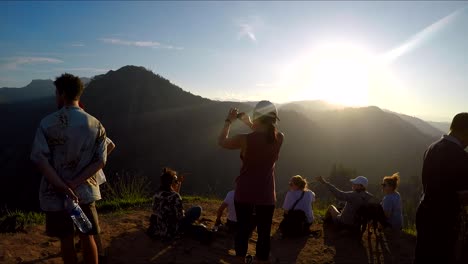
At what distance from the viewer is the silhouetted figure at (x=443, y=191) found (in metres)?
3.41

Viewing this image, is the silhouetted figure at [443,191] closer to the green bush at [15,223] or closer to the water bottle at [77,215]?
the water bottle at [77,215]

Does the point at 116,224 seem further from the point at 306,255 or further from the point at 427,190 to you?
the point at 427,190

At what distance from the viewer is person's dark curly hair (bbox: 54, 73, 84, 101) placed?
134 inches

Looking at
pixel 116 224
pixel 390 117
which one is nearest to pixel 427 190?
pixel 116 224

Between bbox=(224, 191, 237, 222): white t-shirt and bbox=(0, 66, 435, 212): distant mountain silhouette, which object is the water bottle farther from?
bbox=(0, 66, 435, 212): distant mountain silhouette

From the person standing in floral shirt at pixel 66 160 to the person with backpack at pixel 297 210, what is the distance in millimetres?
4478

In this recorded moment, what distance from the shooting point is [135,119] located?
205ft

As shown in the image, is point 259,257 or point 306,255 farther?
point 306,255

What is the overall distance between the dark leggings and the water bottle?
5.47 ft

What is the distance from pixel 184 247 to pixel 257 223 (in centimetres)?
206

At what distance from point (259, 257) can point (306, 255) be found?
2.28 m

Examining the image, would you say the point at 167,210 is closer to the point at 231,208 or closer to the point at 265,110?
the point at 231,208

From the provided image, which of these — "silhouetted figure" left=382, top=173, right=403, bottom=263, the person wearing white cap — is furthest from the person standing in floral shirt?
"silhouetted figure" left=382, top=173, right=403, bottom=263

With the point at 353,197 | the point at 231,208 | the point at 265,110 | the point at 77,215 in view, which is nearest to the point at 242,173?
the point at 265,110
